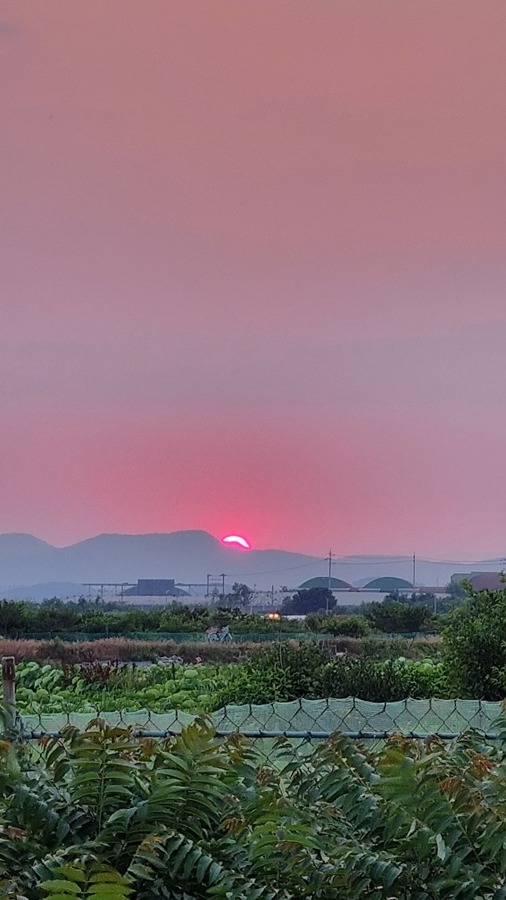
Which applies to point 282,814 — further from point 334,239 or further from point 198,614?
point 198,614

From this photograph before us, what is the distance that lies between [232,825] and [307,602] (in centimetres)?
4173

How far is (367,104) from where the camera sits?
10477 mm

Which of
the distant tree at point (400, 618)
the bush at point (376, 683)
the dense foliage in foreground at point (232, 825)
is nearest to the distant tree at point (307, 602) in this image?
the distant tree at point (400, 618)

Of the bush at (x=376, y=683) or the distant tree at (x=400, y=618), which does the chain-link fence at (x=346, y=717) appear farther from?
the distant tree at (x=400, y=618)

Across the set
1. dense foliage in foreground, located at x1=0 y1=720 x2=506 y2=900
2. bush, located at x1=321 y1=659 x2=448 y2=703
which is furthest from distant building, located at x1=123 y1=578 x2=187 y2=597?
dense foliage in foreground, located at x1=0 y1=720 x2=506 y2=900

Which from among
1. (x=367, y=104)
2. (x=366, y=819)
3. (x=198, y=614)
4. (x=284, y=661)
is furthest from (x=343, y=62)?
(x=198, y=614)

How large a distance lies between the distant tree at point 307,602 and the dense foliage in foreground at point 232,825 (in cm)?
4000

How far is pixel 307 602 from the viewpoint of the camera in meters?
43.5

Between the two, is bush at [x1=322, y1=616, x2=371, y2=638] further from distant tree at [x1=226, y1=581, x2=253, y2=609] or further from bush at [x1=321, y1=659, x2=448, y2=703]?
distant tree at [x1=226, y1=581, x2=253, y2=609]

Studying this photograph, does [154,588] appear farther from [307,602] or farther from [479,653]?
[479,653]

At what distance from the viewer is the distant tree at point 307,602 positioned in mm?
42697

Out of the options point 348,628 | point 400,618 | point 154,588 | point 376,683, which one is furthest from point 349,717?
point 154,588

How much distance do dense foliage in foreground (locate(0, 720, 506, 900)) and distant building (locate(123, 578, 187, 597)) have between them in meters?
55.0

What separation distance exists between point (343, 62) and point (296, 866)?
28.9ft
